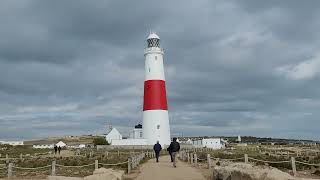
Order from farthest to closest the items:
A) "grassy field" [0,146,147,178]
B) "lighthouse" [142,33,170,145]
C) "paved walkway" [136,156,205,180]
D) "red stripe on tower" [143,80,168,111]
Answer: "lighthouse" [142,33,170,145] → "red stripe on tower" [143,80,168,111] → "grassy field" [0,146,147,178] → "paved walkway" [136,156,205,180]

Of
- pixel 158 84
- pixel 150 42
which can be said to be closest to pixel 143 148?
pixel 158 84

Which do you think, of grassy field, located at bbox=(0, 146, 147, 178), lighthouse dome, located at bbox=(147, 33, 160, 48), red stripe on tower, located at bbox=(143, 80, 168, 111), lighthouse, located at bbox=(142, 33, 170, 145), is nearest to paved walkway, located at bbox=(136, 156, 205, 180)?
grassy field, located at bbox=(0, 146, 147, 178)

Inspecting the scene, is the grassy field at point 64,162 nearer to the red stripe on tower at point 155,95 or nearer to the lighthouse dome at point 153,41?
the red stripe on tower at point 155,95

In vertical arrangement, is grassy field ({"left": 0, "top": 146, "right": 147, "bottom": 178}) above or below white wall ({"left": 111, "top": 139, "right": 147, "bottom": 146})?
below

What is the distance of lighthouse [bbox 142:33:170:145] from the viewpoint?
1913 inches

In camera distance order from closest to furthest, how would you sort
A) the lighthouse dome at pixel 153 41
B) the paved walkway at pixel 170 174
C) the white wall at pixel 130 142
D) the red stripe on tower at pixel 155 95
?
the paved walkway at pixel 170 174
the red stripe on tower at pixel 155 95
the lighthouse dome at pixel 153 41
the white wall at pixel 130 142

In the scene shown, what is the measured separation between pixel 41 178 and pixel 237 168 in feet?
38.6

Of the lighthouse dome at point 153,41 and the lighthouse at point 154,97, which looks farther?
the lighthouse dome at point 153,41

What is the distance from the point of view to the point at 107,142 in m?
73.3

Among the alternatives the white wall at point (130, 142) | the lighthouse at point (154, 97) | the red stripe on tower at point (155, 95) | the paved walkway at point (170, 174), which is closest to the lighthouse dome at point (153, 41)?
the lighthouse at point (154, 97)

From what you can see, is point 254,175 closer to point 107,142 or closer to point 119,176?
point 119,176

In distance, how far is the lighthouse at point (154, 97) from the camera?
48594mm

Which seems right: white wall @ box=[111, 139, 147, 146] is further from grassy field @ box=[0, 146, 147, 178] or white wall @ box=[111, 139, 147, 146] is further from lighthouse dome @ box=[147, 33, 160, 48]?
lighthouse dome @ box=[147, 33, 160, 48]

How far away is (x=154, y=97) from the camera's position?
48438mm
